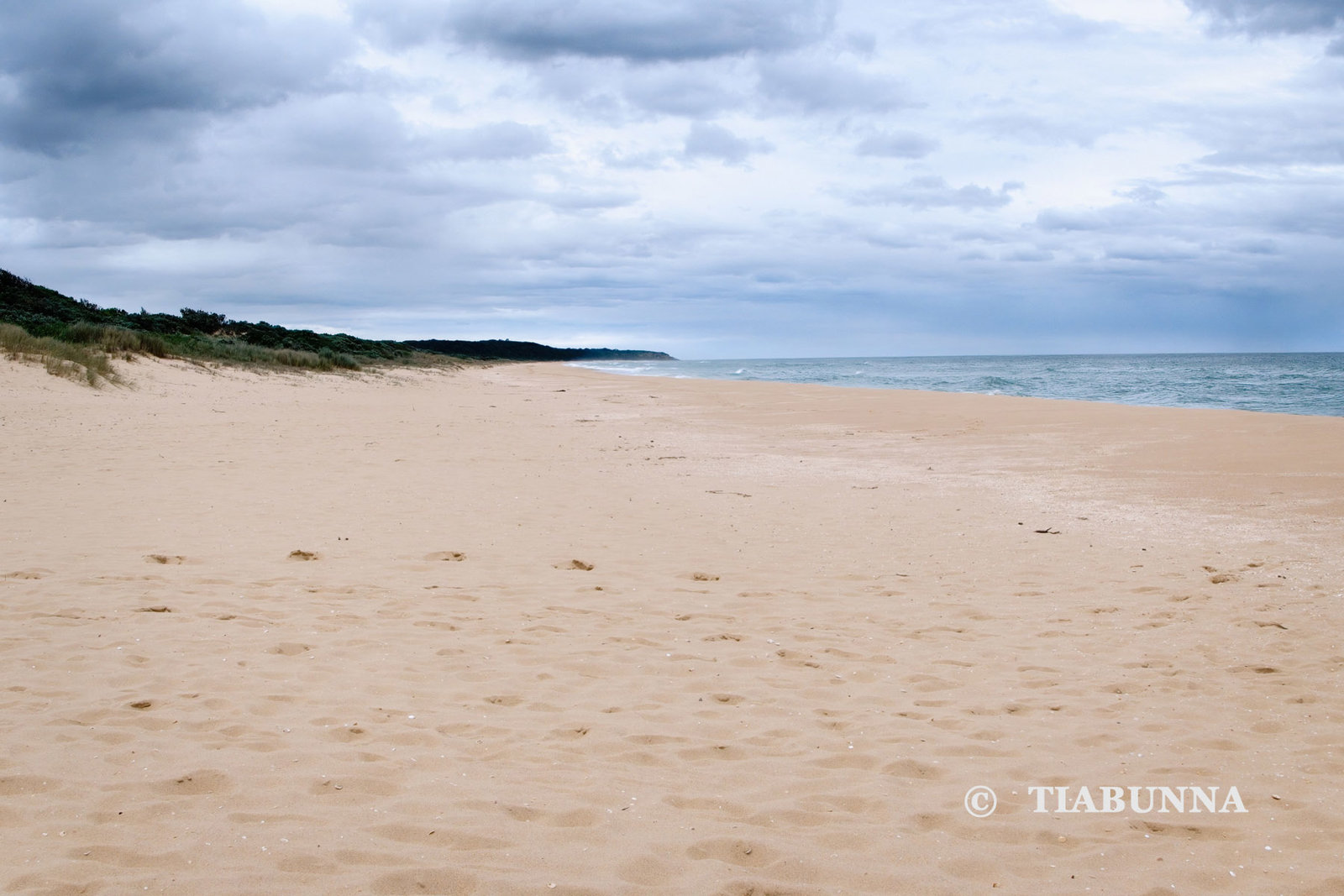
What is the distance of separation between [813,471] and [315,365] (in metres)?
25.0

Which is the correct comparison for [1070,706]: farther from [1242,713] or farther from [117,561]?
[117,561]

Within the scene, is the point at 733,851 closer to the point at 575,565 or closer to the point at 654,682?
the point at 654,682

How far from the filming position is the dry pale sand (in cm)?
304

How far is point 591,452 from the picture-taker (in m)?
14.5

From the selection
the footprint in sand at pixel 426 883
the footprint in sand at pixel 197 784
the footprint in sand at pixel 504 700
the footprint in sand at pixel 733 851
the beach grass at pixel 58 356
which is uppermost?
the beach grass at pixel 58 356

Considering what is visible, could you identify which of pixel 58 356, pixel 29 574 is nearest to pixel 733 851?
pixel 29 574

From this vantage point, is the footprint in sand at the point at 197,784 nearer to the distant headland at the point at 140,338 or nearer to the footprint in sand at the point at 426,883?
the footprint in sand at the point at 426,883

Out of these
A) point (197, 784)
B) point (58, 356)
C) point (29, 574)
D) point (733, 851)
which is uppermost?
point (58, 356)

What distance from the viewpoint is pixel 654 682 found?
4.77 meters

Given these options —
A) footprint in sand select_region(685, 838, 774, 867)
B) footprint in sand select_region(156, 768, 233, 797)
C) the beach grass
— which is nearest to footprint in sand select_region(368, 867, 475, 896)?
footprint in sand select_region(685, 838, 774, 867)

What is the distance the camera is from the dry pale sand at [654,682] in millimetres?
3039

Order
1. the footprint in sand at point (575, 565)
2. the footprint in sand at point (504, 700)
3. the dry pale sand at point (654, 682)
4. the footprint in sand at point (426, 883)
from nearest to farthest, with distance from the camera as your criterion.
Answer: the footprint in sand at point (426, 883) → the dry pale sand at point (654, 682) → the footprint in sand at point (504, 700) → the footprint in sand at point (575, 565)

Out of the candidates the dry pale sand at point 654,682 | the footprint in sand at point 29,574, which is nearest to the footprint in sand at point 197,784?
the dry pale sand at point 654,682

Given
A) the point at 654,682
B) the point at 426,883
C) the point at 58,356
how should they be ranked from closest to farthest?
the point at 426,883 → the point at 654,682 → the point at 58,356
